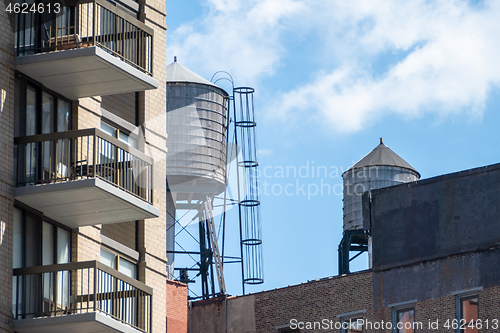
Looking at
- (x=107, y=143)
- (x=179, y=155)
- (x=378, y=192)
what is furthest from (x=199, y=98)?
(x=107, y=143)

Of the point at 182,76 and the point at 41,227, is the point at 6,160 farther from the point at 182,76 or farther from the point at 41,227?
the point at 182,76

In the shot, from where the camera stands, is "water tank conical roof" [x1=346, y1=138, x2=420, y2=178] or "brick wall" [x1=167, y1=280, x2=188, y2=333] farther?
"water tank conical roof" [x1=346, y1=138, x2=420, y2=178]

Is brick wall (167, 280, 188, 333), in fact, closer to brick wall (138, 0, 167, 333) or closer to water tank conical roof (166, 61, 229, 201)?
water tank conical roof (166, 61, 229, 201)

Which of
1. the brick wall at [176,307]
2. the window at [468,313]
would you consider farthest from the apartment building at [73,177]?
the window at [468,313]

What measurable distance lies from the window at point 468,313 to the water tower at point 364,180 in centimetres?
1490

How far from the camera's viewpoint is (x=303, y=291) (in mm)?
46625

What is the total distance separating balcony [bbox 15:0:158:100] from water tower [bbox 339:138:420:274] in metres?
31.6

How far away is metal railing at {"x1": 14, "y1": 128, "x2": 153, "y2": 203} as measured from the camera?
77.9ft

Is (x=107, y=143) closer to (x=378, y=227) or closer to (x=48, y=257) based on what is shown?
(x=48, y=257)

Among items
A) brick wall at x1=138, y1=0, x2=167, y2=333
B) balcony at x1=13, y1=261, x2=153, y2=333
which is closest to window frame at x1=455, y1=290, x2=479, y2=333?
brick wall at x1=138, y1=0, x2=167, y2=333

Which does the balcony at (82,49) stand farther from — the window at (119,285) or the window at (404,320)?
the window at (404,320)

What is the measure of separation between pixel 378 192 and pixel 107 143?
21.0m

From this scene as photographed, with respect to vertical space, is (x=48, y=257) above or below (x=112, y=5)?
below

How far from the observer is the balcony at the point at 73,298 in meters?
22.6
